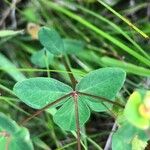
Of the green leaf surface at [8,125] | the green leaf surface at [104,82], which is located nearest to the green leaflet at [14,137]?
the green leaf surface at [8,125]

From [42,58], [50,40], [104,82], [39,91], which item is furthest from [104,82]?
[42,58]

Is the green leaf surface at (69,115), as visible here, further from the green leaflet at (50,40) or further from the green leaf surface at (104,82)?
the green leaflet at (50,40)

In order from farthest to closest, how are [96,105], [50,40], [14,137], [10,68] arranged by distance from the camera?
[10,68], [50,40], [96,105], [14,137]

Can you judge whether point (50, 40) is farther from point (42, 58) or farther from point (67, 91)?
point (67, 91)

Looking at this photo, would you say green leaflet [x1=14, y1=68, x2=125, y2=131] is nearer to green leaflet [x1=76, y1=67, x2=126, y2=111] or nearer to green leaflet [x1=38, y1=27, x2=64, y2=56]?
green leaflet [x1=76, y1=67, x2=126, y2=111]

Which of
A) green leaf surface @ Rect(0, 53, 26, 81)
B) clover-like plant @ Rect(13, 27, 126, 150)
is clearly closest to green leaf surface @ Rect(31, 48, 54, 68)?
green leaf surface @ Rect(0, 53, 26, 81)

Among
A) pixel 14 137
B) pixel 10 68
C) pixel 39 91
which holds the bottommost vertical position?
pixel 14 137
